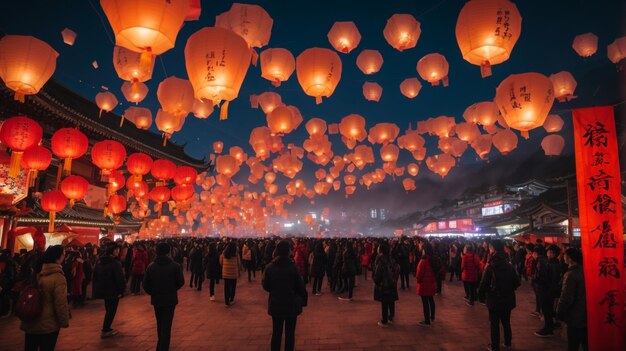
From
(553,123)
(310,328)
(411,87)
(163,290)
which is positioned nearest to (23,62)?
(163,290)

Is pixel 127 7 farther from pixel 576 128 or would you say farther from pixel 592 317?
pixel 592 317

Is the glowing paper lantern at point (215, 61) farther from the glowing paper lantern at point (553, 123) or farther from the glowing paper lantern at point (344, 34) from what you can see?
the glowing paper lantern at point (553, 123)

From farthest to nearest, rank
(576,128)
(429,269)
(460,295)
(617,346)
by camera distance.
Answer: (460,295) → (429,269) → (576,128) → (617,346)

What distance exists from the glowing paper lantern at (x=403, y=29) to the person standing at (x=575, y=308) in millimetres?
6236

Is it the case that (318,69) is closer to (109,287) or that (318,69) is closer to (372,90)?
(372,90)

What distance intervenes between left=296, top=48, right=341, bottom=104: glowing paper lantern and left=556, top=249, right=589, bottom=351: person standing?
543cm

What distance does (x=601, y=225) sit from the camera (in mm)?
4633

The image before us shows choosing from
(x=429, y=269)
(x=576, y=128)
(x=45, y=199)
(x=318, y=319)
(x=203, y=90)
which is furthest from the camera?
(x=45, y=199)

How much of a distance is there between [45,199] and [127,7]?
9.31m

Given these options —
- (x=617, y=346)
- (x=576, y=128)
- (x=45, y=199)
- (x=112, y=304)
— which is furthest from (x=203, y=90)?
(x=45, y=199)

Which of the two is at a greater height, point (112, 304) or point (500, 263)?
point (500, 263)

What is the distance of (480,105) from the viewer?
10.5 metres

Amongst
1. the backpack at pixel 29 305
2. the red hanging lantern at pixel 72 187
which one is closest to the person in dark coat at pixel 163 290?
the backpack at pixel 29 305

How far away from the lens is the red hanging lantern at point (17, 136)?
7699 mm
